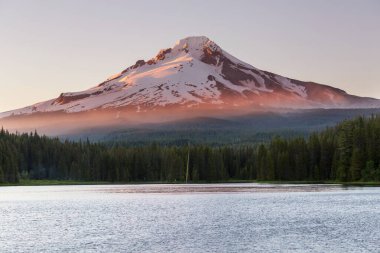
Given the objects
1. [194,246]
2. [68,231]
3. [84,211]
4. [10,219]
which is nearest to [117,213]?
[84,211]

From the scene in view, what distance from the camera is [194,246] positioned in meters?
50.9

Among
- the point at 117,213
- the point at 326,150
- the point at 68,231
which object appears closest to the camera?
the point at 68,231

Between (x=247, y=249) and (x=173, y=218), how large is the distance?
82.9ft

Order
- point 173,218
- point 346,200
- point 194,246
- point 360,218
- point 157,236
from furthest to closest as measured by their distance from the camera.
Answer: point 346,200 < point 173,218 < point 360,218 < point 157,236 < point 194,246

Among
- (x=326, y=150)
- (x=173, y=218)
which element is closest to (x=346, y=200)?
(x=173, y=218)

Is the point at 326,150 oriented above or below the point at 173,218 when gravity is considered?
above

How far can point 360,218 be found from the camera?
68312 mm

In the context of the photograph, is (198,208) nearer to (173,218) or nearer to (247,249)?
(173,218)

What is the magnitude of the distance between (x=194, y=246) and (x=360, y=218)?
24.7 m

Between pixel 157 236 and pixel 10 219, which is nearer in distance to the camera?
pixel 157 236

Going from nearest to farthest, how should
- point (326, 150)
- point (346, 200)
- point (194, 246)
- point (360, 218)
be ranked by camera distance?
point (194, 246), point (360, 218), point (346, 200), point (326, 150)

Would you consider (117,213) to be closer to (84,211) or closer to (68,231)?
(84,211)

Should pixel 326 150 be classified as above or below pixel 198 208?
above

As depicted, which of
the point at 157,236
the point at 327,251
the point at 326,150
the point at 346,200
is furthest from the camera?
the point at 326,150
